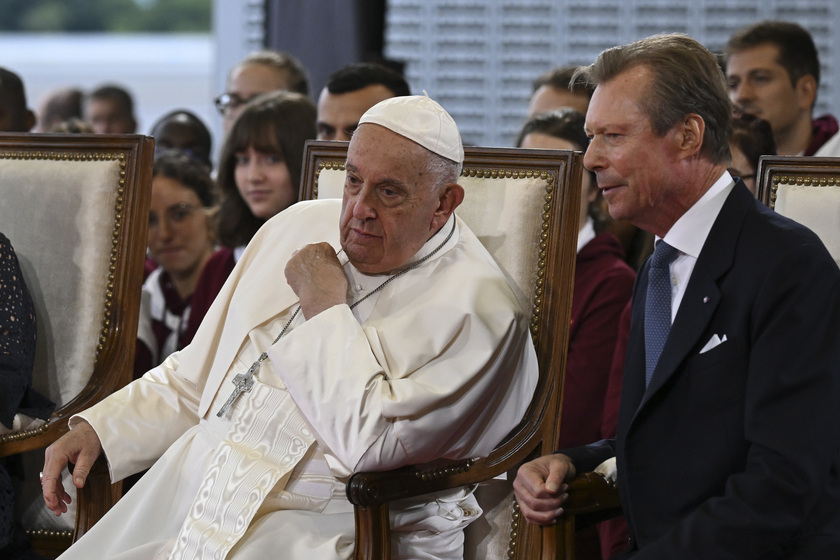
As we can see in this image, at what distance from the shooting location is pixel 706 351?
6.43 feet

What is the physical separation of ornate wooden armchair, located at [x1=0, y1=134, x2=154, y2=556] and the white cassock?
357 mm

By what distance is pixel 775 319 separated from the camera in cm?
185

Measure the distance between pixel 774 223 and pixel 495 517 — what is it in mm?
1009

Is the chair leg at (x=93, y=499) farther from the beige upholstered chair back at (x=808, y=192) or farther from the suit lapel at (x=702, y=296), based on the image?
the beige upholstered chair back at (x=808, y=192)

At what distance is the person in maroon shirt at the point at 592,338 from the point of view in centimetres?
301

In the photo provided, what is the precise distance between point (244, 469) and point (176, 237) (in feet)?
6.88

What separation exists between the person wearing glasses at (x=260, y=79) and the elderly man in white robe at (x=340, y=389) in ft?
7.97

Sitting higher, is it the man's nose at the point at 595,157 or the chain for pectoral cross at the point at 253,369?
the man's nose at the point at 595,157

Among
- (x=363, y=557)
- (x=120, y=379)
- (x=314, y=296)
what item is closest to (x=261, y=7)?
(x=120, y=379)

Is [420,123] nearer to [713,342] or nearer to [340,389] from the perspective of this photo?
[340,389]

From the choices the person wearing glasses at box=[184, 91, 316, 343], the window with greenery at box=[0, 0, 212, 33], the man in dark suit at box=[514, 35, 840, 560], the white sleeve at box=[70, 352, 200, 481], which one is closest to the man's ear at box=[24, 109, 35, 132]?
the person wearing glasses at box=[184, 91, 316, 343]

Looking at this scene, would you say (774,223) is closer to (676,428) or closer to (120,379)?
(676,428)

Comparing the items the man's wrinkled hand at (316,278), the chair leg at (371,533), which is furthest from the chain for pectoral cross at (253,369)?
the chair leg at (371,533)

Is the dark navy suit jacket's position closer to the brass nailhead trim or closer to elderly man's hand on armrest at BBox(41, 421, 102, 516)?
elderly man's hand on armrest at BBox(41, 421, 102, 516)
